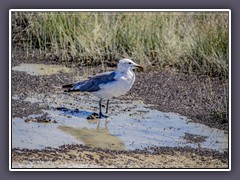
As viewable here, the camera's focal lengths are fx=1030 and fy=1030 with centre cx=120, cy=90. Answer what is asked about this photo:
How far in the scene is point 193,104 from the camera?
8422 millimetres

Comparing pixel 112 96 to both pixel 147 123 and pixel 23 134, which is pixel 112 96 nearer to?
pixel 147 123

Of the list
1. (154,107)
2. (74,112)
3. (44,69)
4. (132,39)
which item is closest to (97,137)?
(74,112)

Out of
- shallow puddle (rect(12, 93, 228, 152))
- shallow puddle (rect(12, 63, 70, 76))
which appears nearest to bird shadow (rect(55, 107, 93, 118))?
shallow puddle (rect(12, 93, 228, 152))

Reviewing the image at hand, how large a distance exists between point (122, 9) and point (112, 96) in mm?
852

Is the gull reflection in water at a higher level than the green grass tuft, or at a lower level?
lower

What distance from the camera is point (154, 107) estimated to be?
8.43 m

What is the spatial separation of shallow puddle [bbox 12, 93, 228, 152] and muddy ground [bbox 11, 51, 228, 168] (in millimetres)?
60

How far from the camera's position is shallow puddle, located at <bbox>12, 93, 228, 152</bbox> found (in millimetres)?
7898

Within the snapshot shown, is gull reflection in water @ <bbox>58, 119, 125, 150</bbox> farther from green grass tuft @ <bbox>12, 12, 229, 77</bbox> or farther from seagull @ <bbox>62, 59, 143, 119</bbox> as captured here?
green grass tuft @ <bbox>12, 12, 229, 77</bbox>

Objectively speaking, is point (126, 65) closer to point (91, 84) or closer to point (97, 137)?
point (91, 84)

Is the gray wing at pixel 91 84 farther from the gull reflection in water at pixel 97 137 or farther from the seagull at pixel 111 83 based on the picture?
the gull reflection in water at pixel 97 137

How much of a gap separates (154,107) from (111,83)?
1.40ft
